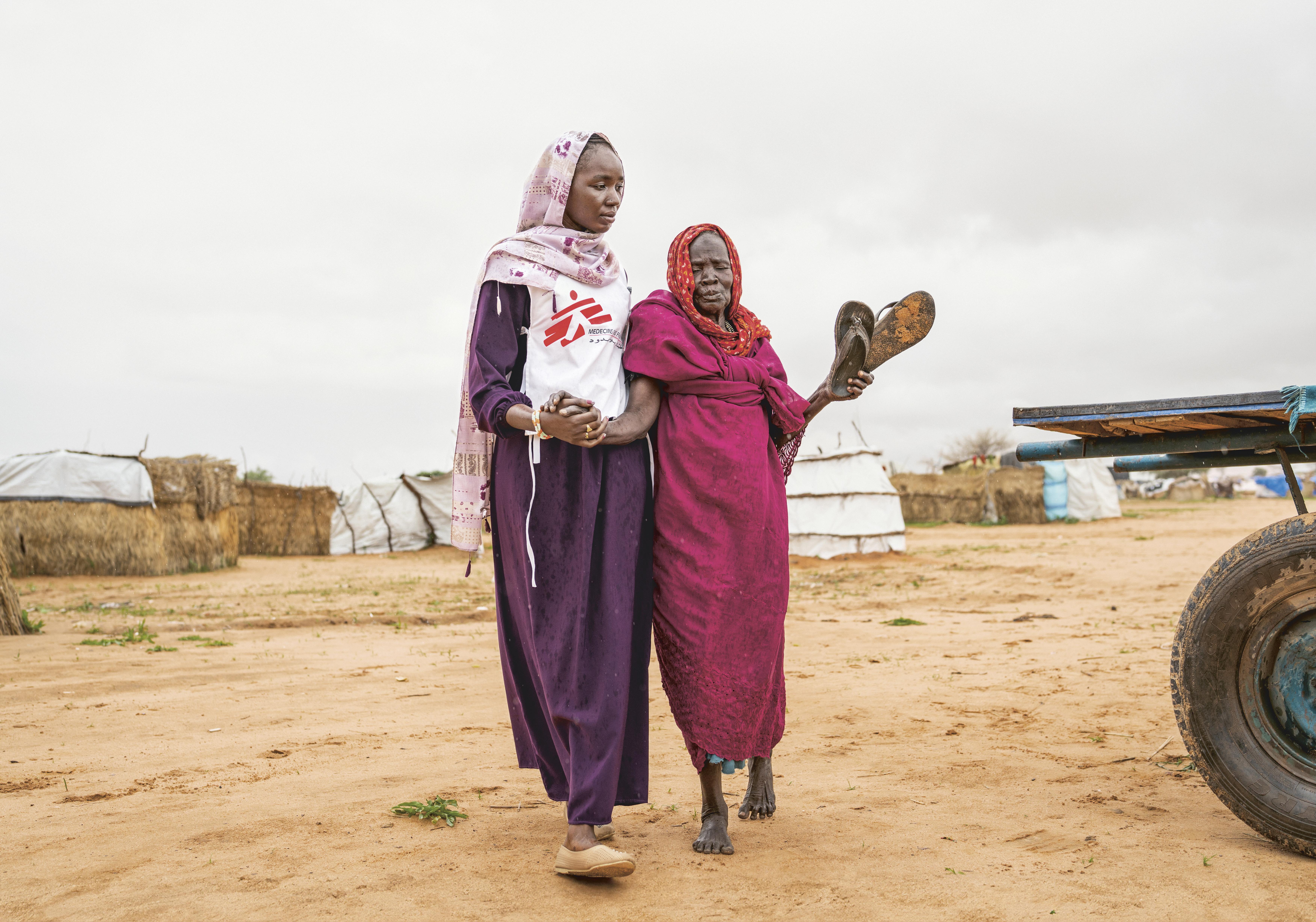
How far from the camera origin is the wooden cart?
85.1 inches

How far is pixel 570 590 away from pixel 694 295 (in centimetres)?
90

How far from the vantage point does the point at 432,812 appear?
267cm

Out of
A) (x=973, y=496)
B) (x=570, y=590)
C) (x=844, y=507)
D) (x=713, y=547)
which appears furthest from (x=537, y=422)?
(x=973, y=496)

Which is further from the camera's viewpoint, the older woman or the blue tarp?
the blue tarp

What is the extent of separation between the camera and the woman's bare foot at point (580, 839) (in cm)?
220

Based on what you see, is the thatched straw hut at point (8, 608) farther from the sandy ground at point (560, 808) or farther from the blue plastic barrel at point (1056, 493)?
the blue plastic barrel at point (1056, 493)

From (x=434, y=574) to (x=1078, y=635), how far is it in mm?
11039

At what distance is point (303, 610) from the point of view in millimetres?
9305

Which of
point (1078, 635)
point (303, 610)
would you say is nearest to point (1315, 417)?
point (1078, 635)

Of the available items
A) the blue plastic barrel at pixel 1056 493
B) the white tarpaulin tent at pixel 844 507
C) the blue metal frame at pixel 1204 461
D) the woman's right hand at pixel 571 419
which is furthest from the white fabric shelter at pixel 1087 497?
the woman's right hand at pixel 571 419

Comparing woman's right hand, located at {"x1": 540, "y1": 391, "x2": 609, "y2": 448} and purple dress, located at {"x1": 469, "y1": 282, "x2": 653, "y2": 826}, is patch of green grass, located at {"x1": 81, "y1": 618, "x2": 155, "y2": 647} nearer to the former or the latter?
purple dress, located at {"x1": 469, "y1": 282, "x2": 653, "y2": 826}

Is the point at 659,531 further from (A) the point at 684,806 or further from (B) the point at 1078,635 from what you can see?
(B) the point at 1078,635

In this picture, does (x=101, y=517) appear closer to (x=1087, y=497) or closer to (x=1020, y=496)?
(x=1020, y=496)

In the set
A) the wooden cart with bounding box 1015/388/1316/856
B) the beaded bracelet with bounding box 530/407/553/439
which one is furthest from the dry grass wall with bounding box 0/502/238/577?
the wooden cart with bounding box 1015/388/1316/856
